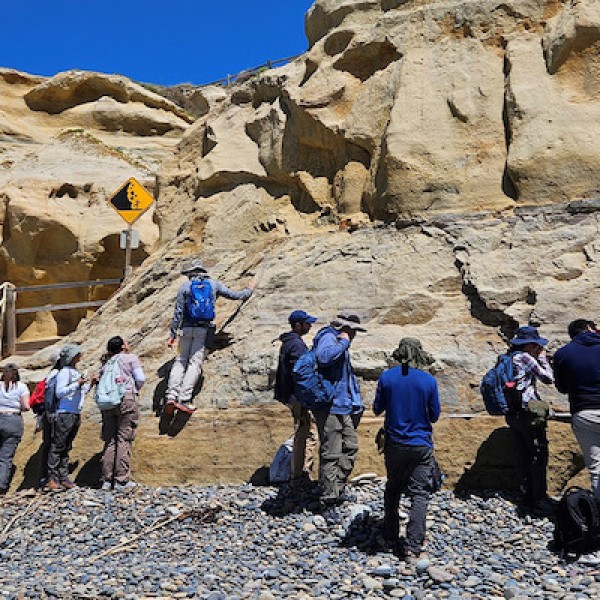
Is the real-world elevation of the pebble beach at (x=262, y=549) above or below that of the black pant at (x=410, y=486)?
below

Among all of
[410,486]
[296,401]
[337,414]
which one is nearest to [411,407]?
[410,486]

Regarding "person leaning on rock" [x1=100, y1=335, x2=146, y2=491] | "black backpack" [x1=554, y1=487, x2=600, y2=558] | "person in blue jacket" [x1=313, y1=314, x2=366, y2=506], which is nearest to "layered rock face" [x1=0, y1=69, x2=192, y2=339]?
"person leaning on rock" [x1=100, y1=335, x2=146, y2=491]

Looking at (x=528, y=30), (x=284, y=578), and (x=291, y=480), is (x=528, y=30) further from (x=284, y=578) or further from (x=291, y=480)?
(x=284, y=578)

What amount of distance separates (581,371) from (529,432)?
0.88m

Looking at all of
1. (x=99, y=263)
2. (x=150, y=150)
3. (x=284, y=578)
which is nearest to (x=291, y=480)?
(x=284, y=578)

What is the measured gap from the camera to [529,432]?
21.1ft

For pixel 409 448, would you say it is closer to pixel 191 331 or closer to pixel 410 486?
pixel 410 486

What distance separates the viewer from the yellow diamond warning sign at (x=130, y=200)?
1298 centimetres

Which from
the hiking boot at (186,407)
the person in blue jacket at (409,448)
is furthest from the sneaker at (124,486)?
the person in blue jacket at (409,448)

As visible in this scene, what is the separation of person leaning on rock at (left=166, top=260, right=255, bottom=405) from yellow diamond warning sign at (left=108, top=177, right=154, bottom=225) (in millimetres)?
4841

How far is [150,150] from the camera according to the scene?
21.8 meters

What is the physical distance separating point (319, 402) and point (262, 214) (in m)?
4.82

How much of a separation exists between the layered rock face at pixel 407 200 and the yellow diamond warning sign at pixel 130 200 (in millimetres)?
1868

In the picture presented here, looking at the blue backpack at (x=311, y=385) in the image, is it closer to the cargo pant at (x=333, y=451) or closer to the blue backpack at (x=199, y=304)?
the cargo pant at (x=333, y=451)
